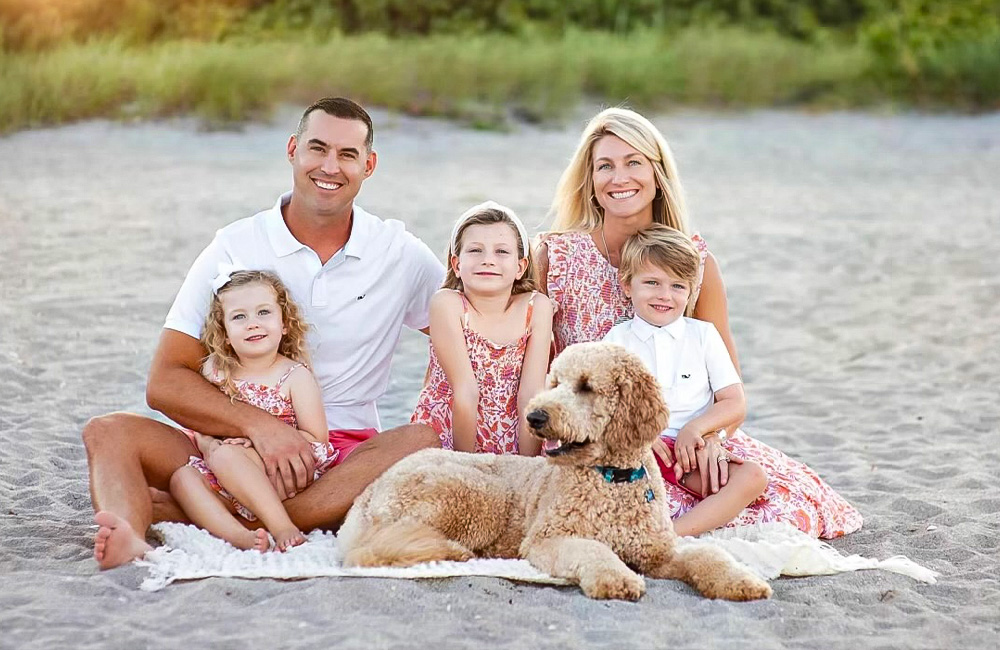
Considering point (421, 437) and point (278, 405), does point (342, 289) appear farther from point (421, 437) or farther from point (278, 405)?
point (421, 437)

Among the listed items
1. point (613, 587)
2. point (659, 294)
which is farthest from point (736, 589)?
point (659, 294)

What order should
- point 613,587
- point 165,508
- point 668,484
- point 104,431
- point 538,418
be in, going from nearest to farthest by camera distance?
point 538,418 < point 613,587 < point 104,431 < point 165,508 < point 668,484

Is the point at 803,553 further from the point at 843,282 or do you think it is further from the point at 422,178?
the point at 422,178

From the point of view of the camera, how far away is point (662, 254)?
4.98 metres

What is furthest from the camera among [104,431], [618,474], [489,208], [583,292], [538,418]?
[583,292]

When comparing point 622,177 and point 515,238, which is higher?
point 622,177

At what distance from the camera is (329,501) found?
488cm

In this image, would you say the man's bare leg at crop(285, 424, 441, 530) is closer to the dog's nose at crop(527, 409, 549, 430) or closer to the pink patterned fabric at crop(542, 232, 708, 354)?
the pink patterned fabric at crop(542, 232, 708, 354)

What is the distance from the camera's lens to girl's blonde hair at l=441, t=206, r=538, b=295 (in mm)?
5047

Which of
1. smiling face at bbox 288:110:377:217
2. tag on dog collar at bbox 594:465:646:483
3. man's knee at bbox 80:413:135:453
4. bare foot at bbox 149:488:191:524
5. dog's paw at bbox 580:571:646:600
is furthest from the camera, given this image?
smiling face at bbox 288:110:377:217

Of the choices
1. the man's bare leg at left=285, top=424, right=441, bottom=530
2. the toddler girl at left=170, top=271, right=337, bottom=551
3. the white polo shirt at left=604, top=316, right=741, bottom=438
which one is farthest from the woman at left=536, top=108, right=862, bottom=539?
the toddler girl at left=170, top=271, right=337, bottom=551

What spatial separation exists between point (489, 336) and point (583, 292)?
543 millimetres

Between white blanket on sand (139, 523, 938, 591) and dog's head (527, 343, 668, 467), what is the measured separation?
0.44 m

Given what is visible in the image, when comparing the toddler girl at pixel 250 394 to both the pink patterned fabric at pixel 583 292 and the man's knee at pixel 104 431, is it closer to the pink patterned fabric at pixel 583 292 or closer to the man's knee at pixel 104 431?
the man's knee at pixel 104 431
